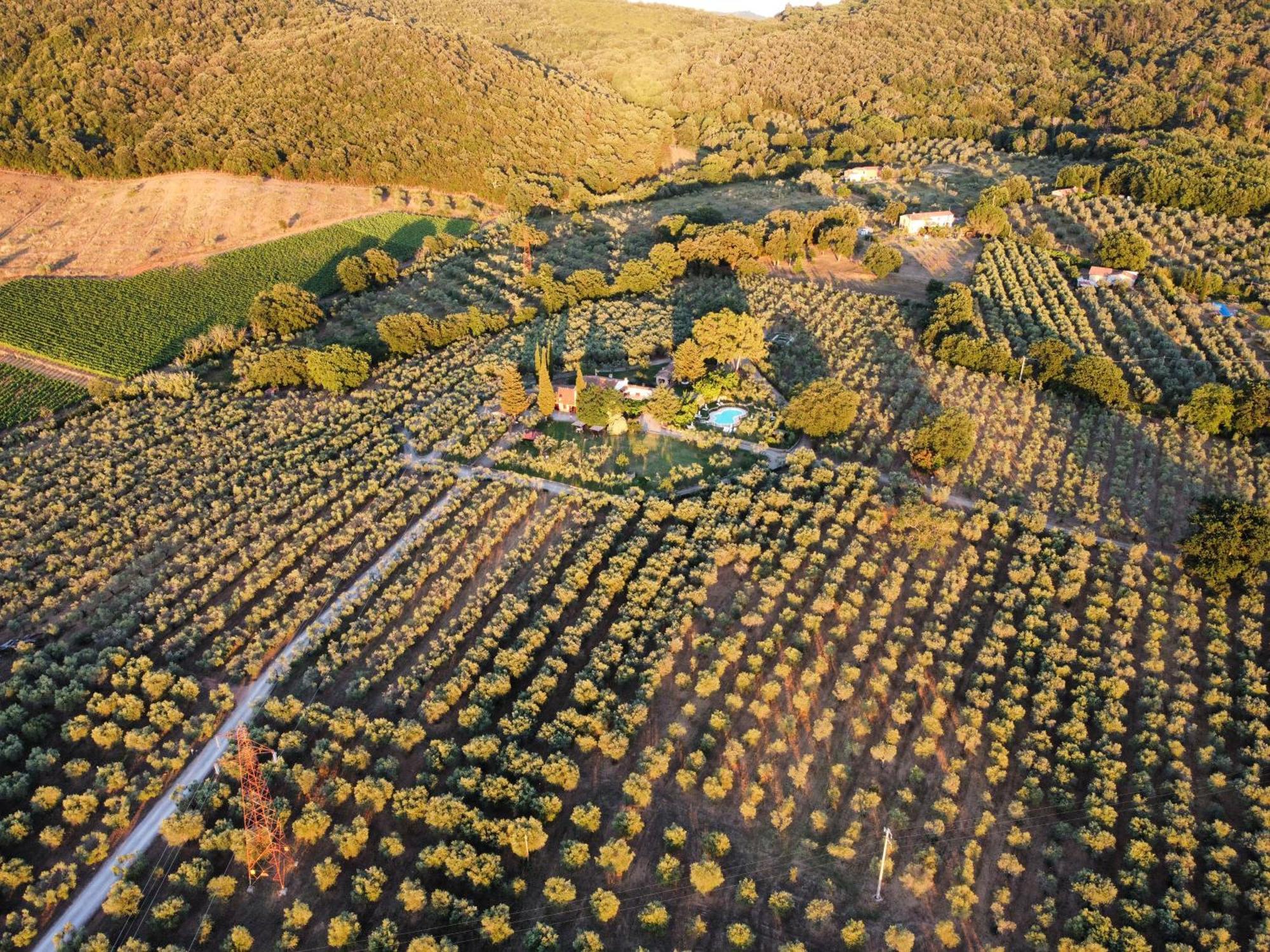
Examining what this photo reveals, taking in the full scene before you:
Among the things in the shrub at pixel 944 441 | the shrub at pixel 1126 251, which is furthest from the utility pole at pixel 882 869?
the shrub at pixel 1126 251

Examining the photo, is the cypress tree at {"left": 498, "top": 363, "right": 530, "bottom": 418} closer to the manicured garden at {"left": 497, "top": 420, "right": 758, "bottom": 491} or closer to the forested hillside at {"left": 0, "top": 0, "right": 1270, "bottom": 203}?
the manicured garden at {"left": 497, "top": 420, "right": 758, "bottom": 491}

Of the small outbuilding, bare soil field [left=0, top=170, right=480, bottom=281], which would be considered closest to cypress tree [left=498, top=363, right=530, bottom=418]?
bare soil field [left=0, top=170, right=480, bottom=281]

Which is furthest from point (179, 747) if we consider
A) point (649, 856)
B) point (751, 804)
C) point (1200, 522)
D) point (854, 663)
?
point (1200, 522)

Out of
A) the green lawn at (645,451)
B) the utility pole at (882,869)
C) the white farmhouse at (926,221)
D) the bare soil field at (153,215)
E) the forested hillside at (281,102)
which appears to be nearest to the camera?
the utility pole at (882,869)

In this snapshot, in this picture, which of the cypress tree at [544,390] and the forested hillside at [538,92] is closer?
the cypress tree at [544,390]

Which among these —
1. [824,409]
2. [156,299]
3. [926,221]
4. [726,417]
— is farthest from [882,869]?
[926,221]

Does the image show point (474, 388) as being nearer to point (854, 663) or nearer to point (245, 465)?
point (245, 465)

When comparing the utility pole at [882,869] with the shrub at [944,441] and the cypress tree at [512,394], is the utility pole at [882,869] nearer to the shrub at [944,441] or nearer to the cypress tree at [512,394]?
the shrub at [944,441]
